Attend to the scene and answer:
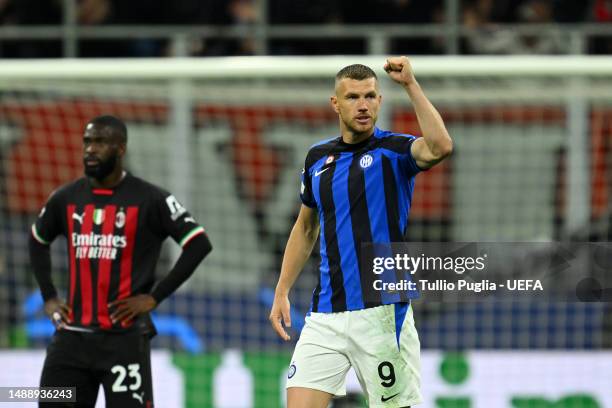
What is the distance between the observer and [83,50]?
12625 mm

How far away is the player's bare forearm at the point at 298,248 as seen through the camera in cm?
619

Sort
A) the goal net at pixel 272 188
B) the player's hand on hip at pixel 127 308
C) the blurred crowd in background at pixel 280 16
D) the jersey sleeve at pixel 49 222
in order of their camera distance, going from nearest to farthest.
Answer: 1. the player's hand on hip at pixel 127 308
2. the jersey sleeve at pixel 49 222
3. the goal net at pixel 272 188
4. the blurred crowd in background at pixel 280 16

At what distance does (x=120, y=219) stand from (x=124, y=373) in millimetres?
Answer: 809

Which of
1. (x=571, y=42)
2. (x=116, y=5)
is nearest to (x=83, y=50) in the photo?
(x=116, y=5)

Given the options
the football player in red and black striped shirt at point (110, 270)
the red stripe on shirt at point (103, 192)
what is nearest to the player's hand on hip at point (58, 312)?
the football player in red and black striped shirt at point (110, 270)

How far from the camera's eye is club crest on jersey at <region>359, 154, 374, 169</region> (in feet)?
19.2

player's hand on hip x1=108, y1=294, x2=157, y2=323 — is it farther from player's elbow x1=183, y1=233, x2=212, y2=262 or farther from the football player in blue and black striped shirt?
the football player in blue and black striped shirt

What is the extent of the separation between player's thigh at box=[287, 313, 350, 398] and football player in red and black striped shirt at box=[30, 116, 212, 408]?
3.57 feet

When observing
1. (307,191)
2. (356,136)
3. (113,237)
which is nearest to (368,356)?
(307,191)

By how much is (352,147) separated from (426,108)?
65 centimetres

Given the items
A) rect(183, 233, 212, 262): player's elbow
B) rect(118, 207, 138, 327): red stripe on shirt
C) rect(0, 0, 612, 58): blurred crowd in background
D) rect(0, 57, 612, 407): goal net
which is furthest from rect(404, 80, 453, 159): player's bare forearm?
rect(0, 0, 612, 58): blurred crowd in background

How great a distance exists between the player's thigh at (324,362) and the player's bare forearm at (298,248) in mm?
389

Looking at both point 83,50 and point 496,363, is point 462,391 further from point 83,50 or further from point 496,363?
point 83,50

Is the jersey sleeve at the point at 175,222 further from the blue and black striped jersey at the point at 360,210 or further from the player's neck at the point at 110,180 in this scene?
the blue and black striped jersey at the point at 360,210
